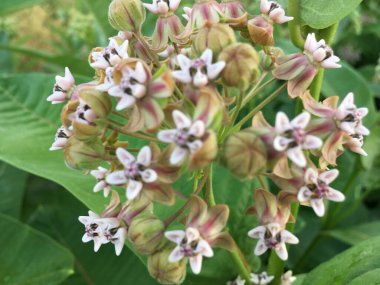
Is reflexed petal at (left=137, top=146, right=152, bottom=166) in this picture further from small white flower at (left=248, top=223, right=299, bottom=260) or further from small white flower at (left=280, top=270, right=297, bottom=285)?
small white flower at (left=280, top=270, right=297, bottom=285)

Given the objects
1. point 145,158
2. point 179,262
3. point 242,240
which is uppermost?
point 145,158

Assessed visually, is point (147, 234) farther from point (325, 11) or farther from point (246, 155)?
point (325, 11)

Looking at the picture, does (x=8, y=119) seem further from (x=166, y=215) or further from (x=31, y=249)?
(x=166, y=215)

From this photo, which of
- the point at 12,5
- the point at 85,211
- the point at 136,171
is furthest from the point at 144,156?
the point at 12,5

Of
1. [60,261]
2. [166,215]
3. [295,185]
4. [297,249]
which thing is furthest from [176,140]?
[297,249]

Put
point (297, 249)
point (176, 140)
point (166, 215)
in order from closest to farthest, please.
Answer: point (176, 140) < point (166, 215) < point (297, 249)

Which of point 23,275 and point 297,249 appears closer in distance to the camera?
point 23,275
